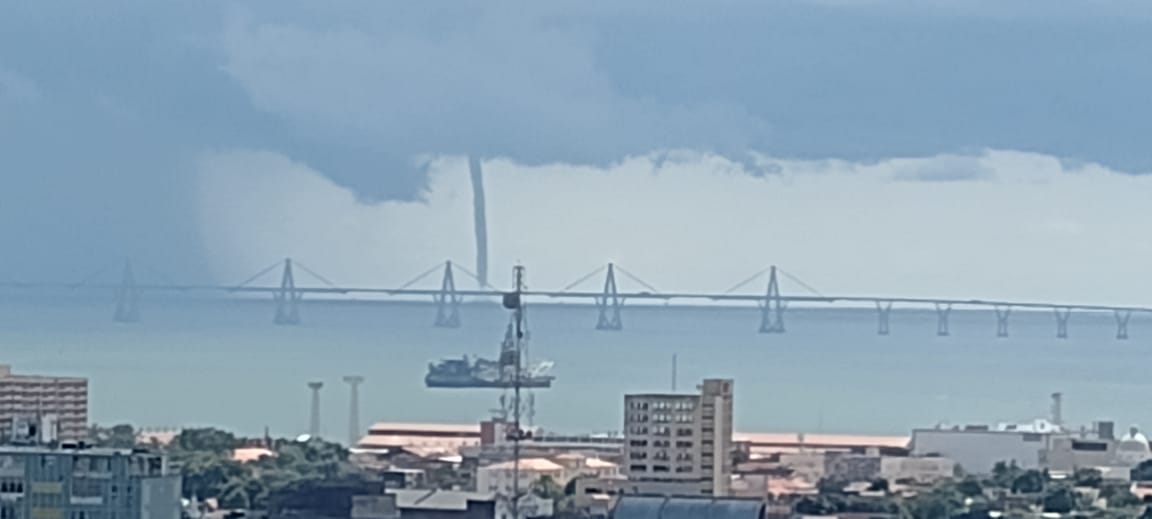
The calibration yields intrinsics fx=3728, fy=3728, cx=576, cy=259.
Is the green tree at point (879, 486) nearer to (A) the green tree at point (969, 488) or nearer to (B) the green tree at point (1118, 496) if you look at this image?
(A) the green tree at point (969, 488)

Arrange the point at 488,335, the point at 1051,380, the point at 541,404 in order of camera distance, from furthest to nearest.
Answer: the point at 488,335
the point at 1051,380
the point at 541,404

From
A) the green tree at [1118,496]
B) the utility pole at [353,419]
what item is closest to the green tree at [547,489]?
the green tree at [1118,496]

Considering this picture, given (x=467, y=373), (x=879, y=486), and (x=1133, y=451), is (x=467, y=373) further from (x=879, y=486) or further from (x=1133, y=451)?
(x=879, y=486)

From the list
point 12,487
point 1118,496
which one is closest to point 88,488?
point 12,487

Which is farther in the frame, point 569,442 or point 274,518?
point 569,442

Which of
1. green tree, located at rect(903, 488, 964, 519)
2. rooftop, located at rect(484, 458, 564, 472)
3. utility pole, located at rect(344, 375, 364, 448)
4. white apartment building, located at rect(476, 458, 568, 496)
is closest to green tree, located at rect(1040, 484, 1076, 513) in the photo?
green tree, located at rect(903, 488, 964, 519)

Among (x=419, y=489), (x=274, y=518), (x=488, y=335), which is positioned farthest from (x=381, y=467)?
(x=488, y=335)

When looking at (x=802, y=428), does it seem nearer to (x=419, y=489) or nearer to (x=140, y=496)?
(x=419, y=489)

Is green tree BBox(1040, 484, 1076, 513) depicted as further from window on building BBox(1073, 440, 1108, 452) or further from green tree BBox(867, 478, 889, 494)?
window on building BBox(1073, 440, 1108, 452)
